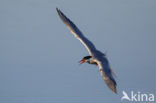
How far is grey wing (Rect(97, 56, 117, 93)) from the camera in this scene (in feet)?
38.6

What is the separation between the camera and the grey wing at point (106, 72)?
11.8 meters

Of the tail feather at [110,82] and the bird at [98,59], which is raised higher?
the bird at [98,59]

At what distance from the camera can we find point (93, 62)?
44.2 feet

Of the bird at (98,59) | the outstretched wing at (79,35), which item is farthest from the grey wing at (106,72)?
the outstretched wing at (79,35)

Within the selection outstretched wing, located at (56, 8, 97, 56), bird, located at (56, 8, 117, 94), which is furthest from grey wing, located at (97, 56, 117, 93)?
outstretched wing, located at (56, 8, 97, 56)

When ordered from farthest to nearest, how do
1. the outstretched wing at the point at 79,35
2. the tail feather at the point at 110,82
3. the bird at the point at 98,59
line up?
1. the outstretched wing at the point at 79,35
2. the bird at the point at 98,59
3. the tail feather at the point at 110,82

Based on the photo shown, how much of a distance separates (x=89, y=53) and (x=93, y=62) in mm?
A: 411

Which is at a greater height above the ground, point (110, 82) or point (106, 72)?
point (106, 72)

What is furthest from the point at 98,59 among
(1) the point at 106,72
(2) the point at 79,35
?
(2) the point at 79,35

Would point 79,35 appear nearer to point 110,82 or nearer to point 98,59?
point 98,59

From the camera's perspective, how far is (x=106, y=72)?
12227 millimetres

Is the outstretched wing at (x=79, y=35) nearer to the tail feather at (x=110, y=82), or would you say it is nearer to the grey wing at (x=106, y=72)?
the grey wing at (x=106, y=72)

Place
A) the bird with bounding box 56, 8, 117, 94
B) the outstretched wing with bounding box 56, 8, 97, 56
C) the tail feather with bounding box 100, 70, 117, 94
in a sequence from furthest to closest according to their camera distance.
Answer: the outstretched wing with bounding box 56, 8, 97, 56 < the bird with bounding box 56, 8, 117, 94 < the tail feather with bounding box 100, 70, 117, 94

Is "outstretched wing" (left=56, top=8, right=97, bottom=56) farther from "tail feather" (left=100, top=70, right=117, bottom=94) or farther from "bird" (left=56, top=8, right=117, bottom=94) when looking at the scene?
"tail feather" (left=100, top=70, right=117, bottom=94)
